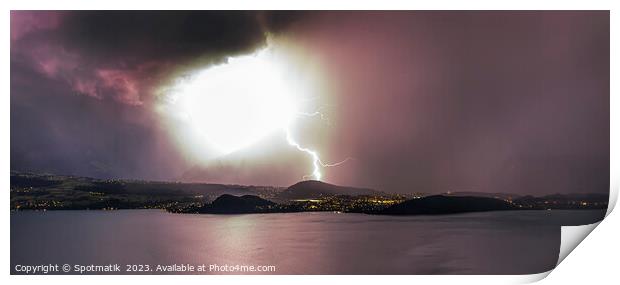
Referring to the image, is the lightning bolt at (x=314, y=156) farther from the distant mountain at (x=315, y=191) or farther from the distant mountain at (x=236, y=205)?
the distant mountain at (x=236, y=205)

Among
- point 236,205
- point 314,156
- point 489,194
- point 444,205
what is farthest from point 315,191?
point 489,194

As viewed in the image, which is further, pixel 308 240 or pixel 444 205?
pixel 444 205

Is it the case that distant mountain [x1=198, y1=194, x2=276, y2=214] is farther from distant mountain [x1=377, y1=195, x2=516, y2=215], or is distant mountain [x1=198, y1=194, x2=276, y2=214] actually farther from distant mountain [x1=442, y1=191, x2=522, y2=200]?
distant mountain [x1=442, y1=191, x2=522, y2=200]

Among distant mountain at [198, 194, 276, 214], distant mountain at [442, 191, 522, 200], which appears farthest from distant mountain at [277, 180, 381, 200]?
distant mountain at [442, 191, 522, 200]

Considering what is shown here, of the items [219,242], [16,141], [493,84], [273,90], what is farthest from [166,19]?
[493,84]

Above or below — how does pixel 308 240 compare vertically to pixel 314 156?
below

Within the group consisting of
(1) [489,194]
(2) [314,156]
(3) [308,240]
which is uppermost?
(2) [314,156]

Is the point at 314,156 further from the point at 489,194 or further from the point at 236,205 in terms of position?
the point at 489,194
